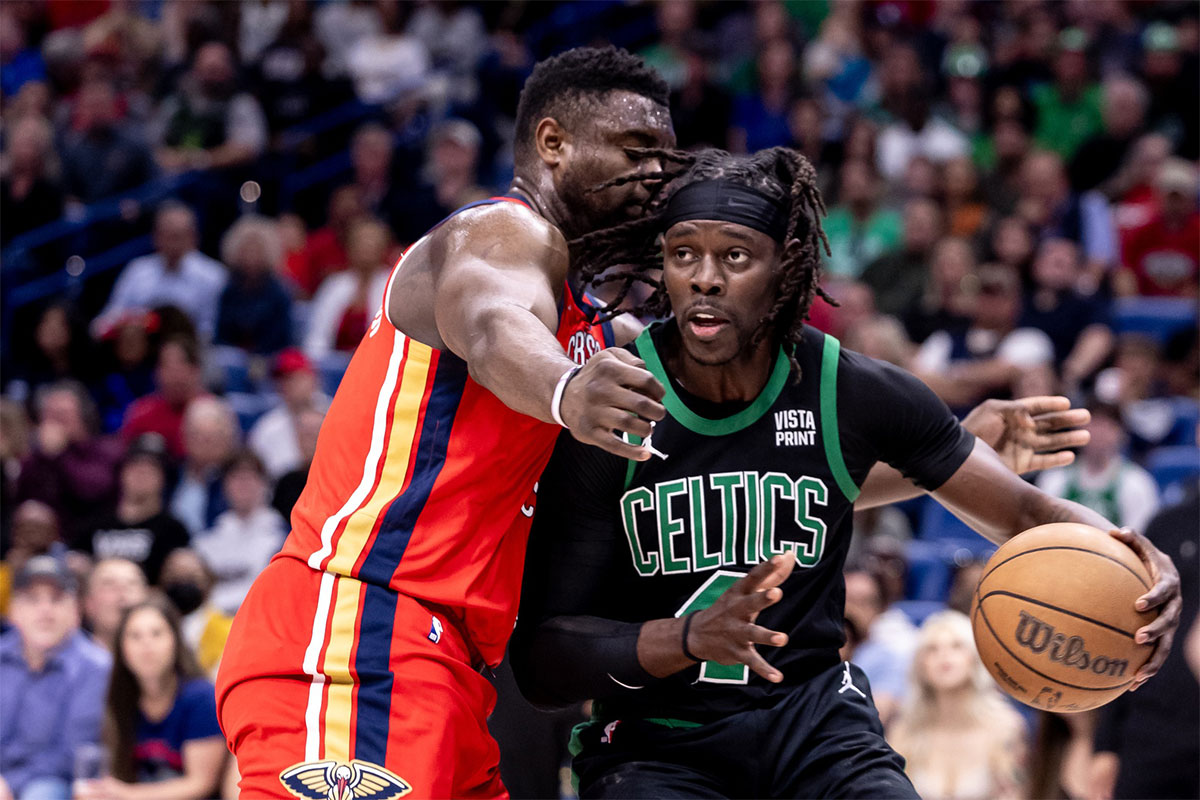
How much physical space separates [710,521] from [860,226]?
7.85 meters

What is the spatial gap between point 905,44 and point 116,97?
686 centimetres

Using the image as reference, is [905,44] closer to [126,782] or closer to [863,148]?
[863,148]

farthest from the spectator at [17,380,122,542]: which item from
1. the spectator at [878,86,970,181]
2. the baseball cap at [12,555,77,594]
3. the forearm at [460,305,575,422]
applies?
the forearm at [460,305,575,422]

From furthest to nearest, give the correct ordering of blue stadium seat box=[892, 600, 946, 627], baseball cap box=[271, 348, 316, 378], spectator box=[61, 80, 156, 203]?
spectator box=[61, 80, 156, 203], baseball cap box=[271, 348, 316, 378], blue stadium seat box=[892, 600, 946, 627]

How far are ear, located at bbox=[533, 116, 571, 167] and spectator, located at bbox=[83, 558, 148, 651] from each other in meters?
4.88

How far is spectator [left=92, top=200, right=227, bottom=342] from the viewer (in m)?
11.5

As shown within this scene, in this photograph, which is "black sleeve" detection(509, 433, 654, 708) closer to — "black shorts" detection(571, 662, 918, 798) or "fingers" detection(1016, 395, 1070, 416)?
"black shorts" detection(571, 662, 918, 798)

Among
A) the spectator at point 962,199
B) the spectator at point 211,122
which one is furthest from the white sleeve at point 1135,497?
the spectator at point 211,122

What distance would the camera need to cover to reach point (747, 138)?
12.4 metres

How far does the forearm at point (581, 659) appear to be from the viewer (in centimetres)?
342

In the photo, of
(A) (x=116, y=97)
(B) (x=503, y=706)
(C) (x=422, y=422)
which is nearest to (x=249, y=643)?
(C) (x=422, y=422)

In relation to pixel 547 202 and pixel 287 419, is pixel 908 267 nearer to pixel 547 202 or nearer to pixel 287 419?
pixel 287 419

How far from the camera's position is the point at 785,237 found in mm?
3596

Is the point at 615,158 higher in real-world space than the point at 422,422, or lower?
higher
